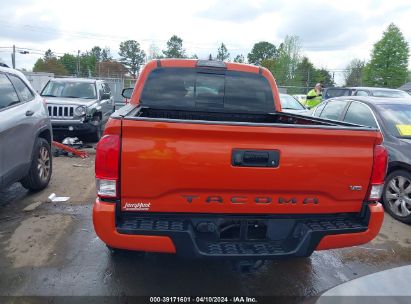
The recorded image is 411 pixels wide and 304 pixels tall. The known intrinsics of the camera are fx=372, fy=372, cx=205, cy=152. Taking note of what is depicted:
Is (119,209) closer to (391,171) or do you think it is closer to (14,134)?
(14,134)

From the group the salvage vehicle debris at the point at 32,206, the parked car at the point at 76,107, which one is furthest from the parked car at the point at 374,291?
the parked car at the point at 76,107

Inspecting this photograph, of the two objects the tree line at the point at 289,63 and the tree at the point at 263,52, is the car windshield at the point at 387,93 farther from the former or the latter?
the tree at the point at 263,52

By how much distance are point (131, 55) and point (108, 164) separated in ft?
292

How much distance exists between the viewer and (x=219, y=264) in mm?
3699

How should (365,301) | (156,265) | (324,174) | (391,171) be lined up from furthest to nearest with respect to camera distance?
1. (391,171)
2. (156,265)
3. (324,174)
4. (365,301)

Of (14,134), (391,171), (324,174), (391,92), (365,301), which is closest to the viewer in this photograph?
(365,301)

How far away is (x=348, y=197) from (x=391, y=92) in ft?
34.8

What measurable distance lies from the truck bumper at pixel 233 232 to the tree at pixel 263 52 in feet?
300

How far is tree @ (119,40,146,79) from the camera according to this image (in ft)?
284

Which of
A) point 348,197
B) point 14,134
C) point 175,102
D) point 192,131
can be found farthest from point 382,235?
point 14,134

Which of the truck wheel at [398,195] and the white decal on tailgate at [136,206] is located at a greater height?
the white decal on tailgate at [136,206]

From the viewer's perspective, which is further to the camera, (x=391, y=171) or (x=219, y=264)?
(x=391, y=171)

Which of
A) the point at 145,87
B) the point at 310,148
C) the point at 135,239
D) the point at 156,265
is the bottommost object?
the point at 156,265

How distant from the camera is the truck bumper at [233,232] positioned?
2.62 metres
